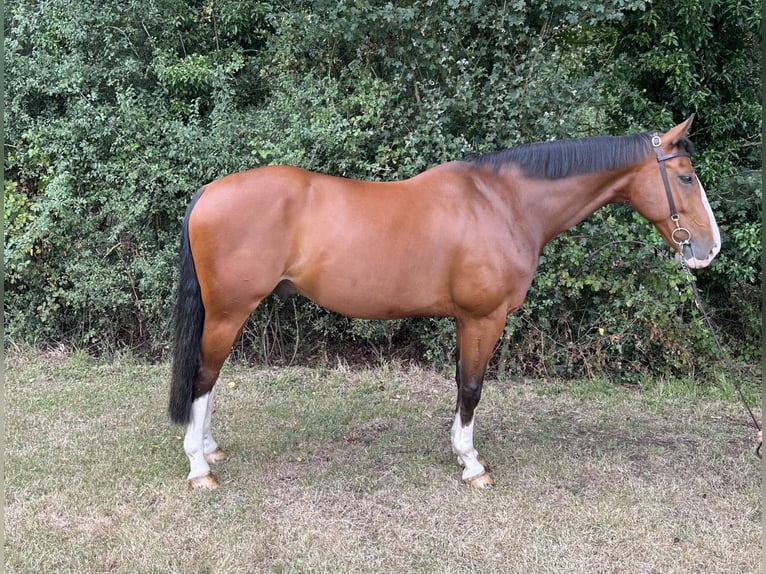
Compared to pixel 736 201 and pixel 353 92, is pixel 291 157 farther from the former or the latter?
pixel 736 201

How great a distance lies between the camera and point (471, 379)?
3.29 m

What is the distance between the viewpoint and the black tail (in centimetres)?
315

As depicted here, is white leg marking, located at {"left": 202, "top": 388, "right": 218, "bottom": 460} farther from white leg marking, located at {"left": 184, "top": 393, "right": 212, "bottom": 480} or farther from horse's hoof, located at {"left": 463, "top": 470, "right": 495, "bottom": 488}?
horse's hoof, located at {"left": 463, "top": 470, "right": 495, "bottom": 488}

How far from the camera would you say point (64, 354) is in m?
5.79

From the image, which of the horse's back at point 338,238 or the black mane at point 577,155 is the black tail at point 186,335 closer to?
the horse's back at point 338,238

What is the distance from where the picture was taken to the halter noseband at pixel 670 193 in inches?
120

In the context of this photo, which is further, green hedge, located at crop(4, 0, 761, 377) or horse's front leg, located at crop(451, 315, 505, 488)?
green hedge, located at crop(4, 0, 761, 377)

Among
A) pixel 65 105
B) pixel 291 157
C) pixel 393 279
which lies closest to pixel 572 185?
pixel 393 279

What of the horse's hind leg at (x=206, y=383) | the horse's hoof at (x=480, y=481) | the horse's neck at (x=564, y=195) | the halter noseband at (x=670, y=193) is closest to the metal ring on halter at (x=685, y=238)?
the halter noseband at (x=670, y=193)

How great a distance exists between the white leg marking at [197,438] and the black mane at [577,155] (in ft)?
7.37

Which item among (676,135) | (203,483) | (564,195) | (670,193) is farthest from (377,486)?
(676,135)

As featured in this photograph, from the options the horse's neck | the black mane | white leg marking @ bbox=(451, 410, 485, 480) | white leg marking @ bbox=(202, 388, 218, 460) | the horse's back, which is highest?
the black mane

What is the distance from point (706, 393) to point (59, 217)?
21.7 feet

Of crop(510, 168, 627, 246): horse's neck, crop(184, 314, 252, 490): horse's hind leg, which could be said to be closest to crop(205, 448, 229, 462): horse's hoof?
crop(184, 314, 252, 490): horse's hind leg
